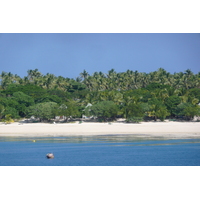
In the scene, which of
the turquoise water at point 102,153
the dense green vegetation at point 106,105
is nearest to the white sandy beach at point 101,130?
the dense green vegetation at point 106,105

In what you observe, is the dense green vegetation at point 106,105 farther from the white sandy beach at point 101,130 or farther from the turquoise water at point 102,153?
the turquoise water at point 102,153

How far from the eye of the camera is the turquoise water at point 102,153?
22141 millimetres

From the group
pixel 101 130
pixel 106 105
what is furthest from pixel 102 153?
pixel 106 105

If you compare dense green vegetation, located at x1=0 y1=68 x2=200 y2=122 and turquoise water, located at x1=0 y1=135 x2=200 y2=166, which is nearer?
turquoise water, located at x1=0 y1=135 x2=200 y2=166

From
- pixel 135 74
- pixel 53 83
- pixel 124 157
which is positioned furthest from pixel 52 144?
pixel 135 74

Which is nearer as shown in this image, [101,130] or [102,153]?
[102,153]

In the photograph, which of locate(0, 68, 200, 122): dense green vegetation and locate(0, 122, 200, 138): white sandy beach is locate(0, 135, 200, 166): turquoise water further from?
locate(0, 68, 200, 122): dense green vegetation

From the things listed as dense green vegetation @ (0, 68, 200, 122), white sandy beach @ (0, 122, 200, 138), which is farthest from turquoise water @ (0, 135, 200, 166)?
dense green vegetation @ (0, 68, 200, 122)

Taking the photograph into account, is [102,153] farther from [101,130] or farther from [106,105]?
[106,105]

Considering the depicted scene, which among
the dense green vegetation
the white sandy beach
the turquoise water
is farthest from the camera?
the dense green vegetation

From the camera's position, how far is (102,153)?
2553cm

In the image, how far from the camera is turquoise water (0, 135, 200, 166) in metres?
22.1

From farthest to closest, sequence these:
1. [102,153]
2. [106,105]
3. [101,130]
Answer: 1. [106,105]
2. [101,130]
3. [102,153]
